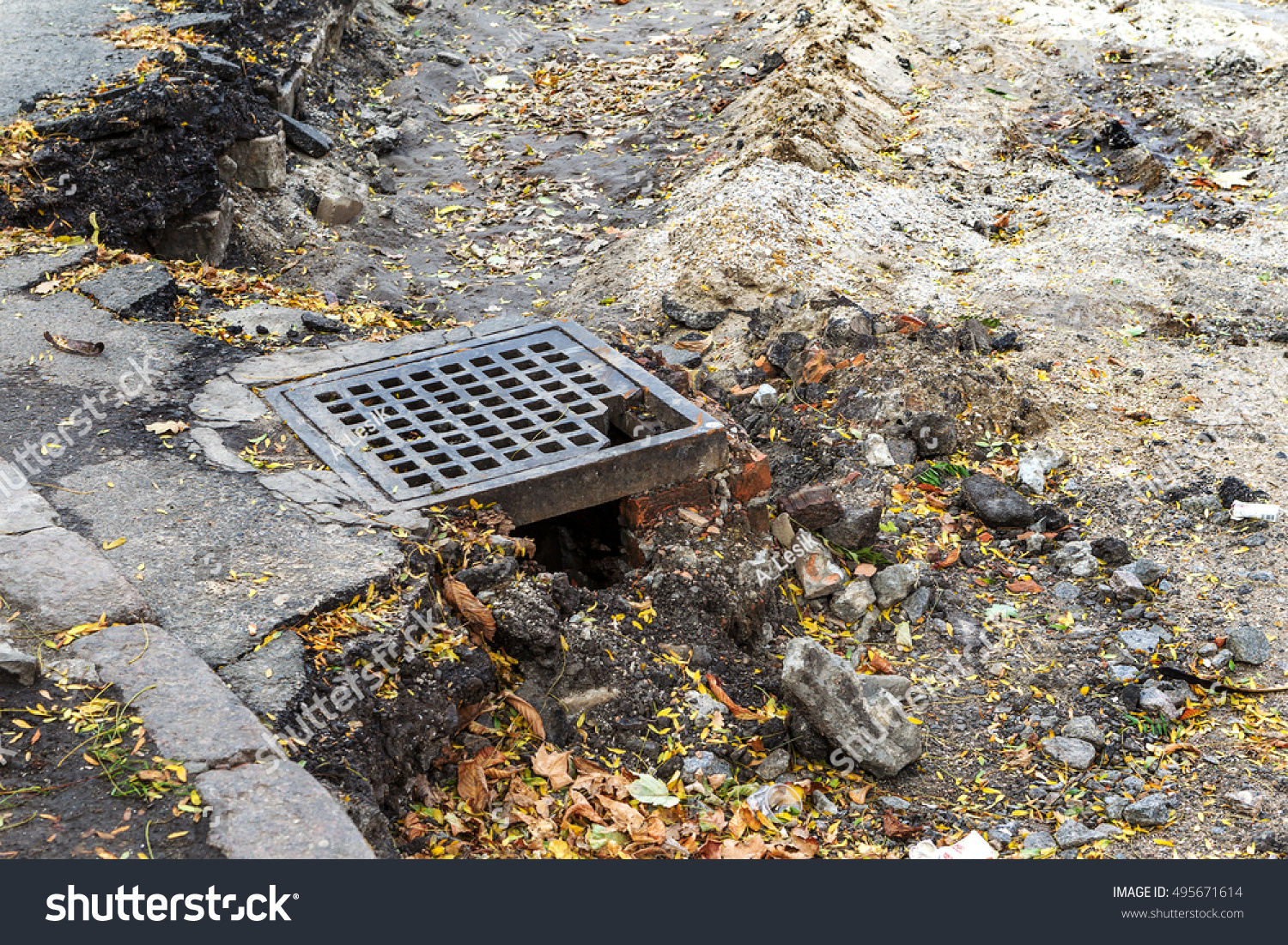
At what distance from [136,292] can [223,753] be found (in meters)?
2.79

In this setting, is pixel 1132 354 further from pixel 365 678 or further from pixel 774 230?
pixel 365 678

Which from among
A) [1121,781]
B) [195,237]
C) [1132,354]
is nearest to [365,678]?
[1121,781]

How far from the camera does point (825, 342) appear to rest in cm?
510

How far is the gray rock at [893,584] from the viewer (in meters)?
3.86

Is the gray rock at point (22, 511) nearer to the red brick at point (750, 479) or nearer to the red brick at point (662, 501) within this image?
the red brick at point (662, 501)

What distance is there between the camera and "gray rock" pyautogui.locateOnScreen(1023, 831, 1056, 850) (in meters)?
2.84

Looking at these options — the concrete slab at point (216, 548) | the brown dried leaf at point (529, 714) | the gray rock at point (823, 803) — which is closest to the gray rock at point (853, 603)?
the gray rock at point (823, 803)

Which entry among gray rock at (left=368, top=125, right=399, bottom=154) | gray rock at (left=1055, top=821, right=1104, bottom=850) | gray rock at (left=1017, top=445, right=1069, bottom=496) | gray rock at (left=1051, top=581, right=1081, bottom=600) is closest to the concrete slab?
gray rock at (left=1055, top=821, right=1104, bottom=850)

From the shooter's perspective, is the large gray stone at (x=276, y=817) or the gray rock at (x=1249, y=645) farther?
the gray rock at (x=1249, y=645)

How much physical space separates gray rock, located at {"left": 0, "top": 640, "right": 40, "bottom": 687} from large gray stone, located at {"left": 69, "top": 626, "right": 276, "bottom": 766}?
0.35 ft

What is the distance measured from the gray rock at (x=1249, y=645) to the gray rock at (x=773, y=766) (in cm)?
154

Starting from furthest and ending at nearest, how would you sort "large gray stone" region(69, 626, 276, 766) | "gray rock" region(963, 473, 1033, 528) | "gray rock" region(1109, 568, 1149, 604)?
"gray rock" region(963, 473, 1033, 528) < "gray rock" region(1109, 568, 1149, 604) < "large gray stone" region(69, 626, 276, 766)

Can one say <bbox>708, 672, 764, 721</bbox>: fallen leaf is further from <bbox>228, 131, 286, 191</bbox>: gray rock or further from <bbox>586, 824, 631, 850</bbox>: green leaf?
<bbox>228, 131, 286, 191</bbox>: gray rock

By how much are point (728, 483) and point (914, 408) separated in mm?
1324
